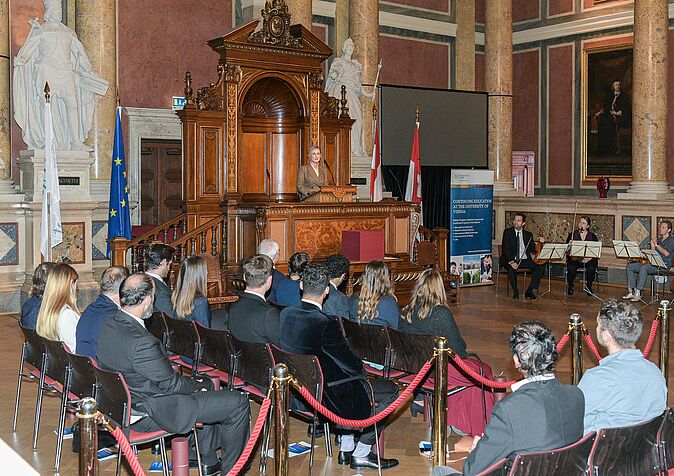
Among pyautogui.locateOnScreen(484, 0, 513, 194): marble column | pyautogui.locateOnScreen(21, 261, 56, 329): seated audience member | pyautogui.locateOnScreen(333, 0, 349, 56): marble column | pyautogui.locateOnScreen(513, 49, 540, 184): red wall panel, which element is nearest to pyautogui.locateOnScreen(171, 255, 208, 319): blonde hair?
pyautogui.locateOnScreen(21, 261, 56, 329): seated audience member

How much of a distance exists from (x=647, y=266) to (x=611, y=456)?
955 cm

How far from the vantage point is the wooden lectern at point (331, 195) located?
10.9 m

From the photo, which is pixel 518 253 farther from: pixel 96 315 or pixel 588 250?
pixel 96 315

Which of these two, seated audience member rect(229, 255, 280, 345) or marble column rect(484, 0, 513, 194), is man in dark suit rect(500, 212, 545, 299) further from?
seated audience member rect(229, 255, 280, 345)

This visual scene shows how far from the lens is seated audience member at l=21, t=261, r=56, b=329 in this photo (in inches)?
229

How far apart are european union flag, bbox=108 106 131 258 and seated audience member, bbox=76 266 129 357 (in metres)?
5.85

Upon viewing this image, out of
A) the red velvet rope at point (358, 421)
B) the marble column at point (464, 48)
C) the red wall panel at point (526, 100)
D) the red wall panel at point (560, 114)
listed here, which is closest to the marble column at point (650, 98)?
the red wall panel at point (560, 114)

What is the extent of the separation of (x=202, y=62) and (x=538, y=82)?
715cm

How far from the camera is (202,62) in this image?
44.4 ft

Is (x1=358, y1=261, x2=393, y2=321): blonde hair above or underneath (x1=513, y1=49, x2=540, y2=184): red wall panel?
underneath

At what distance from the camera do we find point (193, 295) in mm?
6152

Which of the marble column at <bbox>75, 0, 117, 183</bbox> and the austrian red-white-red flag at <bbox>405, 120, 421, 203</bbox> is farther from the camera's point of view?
the austrian red-white-red flag at <bbox>405, 120, 421, 203</bbox>

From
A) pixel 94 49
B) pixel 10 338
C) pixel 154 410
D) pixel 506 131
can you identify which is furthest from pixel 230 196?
pixel 154 410

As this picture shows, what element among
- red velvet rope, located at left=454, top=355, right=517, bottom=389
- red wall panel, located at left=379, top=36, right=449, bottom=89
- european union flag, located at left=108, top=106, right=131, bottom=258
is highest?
red wall panel, located at left=379, top=36, right=449, bottom=89
